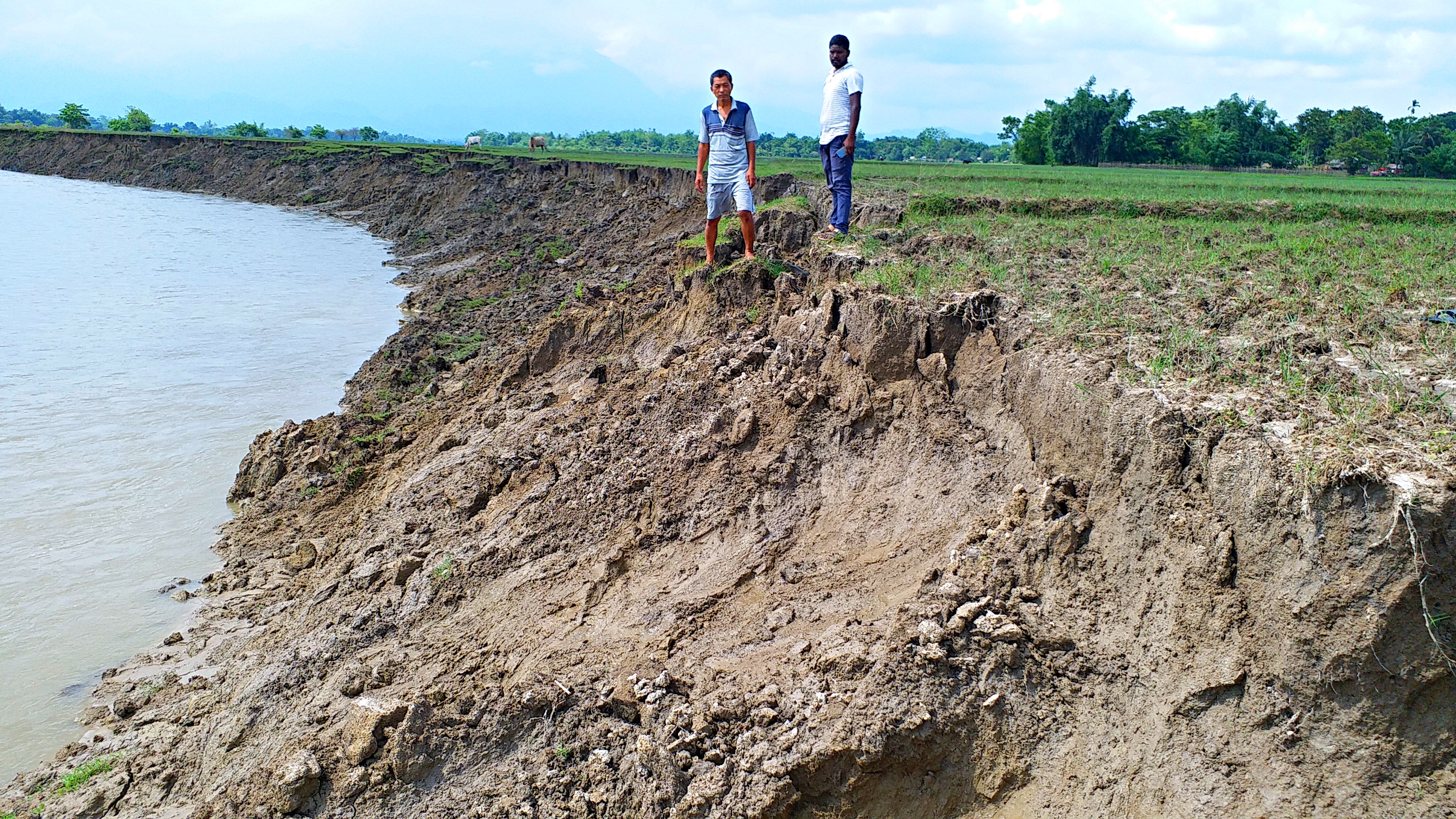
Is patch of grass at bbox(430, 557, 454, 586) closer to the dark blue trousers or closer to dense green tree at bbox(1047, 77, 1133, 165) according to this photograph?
the dark blue trousers

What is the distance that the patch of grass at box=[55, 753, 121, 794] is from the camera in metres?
4.46

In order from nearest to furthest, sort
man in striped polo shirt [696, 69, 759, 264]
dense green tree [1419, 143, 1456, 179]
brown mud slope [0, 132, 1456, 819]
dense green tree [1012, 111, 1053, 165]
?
brown mud slope [0, 132, 1456, 819] → man in striped polo shirt [696, 69, 759, 264] → dense green tree [1419, 143, 1456, 179] → dense green tree [1012, 111, 1053, 165]

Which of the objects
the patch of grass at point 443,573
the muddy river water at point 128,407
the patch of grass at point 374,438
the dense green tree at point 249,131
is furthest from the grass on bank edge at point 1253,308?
the dense green tree at point 249,131

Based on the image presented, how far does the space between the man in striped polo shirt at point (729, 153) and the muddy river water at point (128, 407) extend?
4.71 meters

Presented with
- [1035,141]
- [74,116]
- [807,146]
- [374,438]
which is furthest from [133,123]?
[374,438]

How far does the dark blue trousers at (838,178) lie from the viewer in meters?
7.73

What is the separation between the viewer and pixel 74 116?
2394 inches

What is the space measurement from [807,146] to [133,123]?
46403 mm

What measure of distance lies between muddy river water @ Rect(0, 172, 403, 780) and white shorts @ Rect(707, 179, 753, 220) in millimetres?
4648

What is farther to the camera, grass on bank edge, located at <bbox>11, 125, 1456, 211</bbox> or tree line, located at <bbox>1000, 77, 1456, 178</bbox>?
tree line, located at <bbox>1000, 77, 1456, 178</bbox>

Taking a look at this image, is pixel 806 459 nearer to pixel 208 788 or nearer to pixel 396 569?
pixel 396 569

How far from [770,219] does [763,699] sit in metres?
6.52

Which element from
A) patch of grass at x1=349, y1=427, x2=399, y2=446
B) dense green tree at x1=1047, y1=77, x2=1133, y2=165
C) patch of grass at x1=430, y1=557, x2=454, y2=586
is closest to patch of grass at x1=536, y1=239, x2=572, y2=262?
patch of grass at x1=349, y1=427, x2=399, y2=446

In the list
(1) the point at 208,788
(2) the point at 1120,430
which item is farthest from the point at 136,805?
(2) the point at 1120,430
